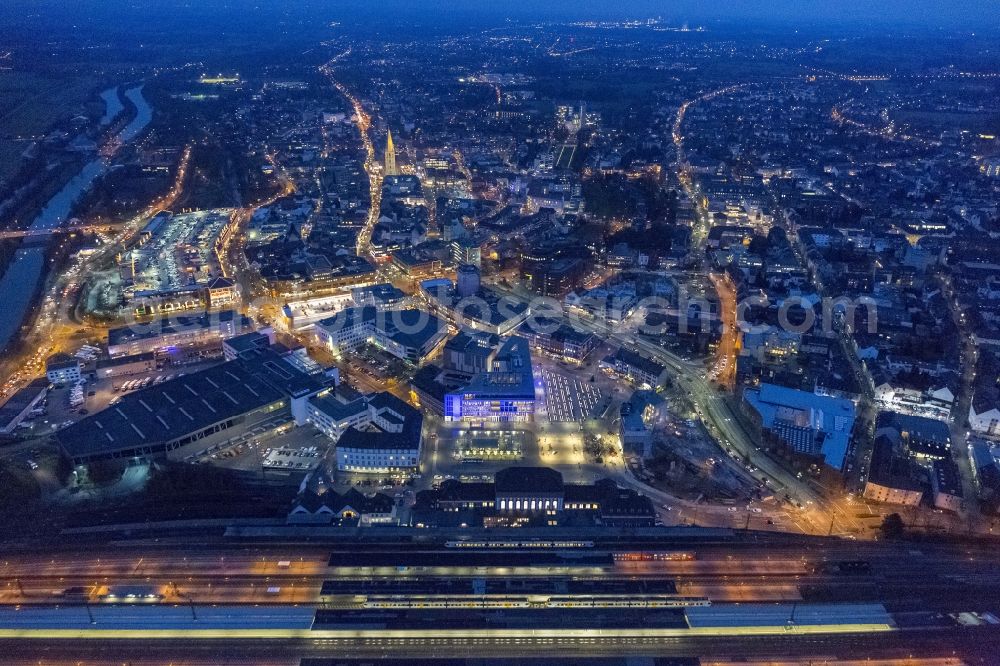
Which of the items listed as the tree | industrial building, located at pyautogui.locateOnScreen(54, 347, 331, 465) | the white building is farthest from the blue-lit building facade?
the white building

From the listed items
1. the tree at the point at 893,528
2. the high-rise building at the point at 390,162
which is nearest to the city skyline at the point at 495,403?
the tree at the point at 893,528

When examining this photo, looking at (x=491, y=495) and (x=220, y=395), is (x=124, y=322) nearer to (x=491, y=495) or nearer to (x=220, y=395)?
(x=220, y=395)

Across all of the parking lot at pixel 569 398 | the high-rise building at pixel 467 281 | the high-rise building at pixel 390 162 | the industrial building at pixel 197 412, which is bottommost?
the parking lot at pixel 569 398

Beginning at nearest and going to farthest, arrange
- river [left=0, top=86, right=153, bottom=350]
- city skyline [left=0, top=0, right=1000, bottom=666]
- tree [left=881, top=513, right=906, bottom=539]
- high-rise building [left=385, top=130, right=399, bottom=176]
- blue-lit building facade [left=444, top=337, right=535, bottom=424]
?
city skyline [left=0, top=0, right=1000, bottom=666], tree [left=881, top=513, right=906, bottom=539], blue-lit building facade [left=444, top=337, right=535, bottom=424], river [left=0, top=86, right=153, bottom=350], high-rise building [left=385, top=130, right=399, bottom=176]

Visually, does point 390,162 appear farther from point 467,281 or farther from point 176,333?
point 176,333

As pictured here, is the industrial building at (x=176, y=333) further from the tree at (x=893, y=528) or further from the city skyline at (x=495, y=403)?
the tree at (x=893, y=528)

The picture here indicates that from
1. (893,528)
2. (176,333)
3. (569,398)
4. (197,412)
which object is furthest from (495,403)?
(176,333)

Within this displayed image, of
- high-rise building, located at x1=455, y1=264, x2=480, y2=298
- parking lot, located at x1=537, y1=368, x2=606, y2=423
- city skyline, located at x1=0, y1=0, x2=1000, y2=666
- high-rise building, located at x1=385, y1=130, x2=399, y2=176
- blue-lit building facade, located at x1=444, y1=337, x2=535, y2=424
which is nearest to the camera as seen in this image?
city skyline, located at x1=0, y1=0, x2=1000, y2=666

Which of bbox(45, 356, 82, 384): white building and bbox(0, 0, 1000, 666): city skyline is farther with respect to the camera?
bbox(45, 356, 82, 384): white building

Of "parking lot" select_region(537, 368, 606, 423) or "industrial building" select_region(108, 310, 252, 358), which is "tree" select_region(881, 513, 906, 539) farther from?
"industrial building" select_region(108, 310, 252, 358)
